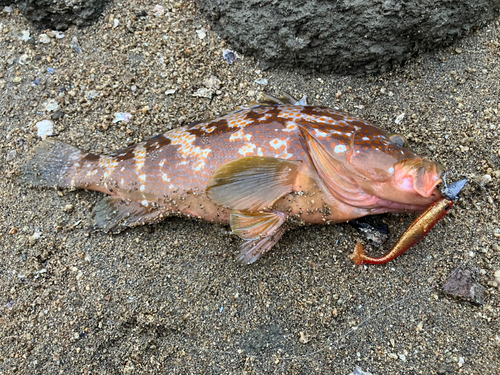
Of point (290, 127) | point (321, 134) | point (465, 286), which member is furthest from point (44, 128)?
point (465, 286)

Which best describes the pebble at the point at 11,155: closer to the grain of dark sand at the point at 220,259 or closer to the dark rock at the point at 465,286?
the grain of dark sand at the point at 220,259

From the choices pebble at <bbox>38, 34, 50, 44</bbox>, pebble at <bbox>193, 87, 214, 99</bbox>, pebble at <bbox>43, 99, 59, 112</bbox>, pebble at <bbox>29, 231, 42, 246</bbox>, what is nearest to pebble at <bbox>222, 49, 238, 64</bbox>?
pebble at <bbox>193, 87, 214, 99</bbox>

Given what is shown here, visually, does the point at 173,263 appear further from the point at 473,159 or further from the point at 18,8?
the point at 18,8

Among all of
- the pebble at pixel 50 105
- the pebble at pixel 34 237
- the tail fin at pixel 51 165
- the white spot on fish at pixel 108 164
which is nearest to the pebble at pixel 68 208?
the tail fin at pixel 51 165

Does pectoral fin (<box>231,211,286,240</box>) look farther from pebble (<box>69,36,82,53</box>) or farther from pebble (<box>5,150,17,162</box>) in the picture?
pebble (<box>69,36,82,53</box>)

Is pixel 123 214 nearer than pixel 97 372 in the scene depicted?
No

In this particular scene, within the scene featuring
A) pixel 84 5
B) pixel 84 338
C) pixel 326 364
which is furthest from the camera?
pixel 84 5

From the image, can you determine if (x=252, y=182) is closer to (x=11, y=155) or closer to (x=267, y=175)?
(x=267, y=175)

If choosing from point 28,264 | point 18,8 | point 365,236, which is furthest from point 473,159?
point 18,8
